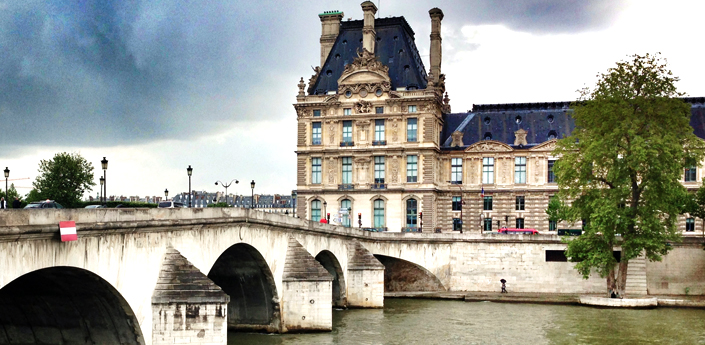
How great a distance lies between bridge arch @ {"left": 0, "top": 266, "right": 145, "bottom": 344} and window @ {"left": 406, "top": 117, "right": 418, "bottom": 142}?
2138 inches

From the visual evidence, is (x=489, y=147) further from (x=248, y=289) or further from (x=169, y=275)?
(x=169, y=275)

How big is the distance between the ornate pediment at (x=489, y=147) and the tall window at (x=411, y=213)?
7.25 m

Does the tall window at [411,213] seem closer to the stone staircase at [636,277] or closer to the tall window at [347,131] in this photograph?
the tall window at [347,131]

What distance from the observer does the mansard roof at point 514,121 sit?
83.4 m

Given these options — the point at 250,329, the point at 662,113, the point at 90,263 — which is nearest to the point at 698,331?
the point at 662,113

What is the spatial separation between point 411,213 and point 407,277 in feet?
46.1

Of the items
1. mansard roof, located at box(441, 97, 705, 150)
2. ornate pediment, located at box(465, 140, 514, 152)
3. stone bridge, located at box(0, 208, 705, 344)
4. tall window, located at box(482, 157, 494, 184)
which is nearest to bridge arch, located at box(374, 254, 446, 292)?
stone bridge, located at box(0, 208, 705, 344)

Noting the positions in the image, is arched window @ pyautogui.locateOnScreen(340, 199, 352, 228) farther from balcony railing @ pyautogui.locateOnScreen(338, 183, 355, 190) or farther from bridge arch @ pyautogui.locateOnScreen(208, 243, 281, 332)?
bridge arch @ pyautogui.locateOnScreen(208, 243, 281, 332)

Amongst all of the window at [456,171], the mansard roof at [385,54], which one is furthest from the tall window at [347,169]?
the window at [456,171]

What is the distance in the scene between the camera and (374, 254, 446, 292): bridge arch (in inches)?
2744

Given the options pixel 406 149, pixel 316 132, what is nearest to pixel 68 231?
pixel 406 149

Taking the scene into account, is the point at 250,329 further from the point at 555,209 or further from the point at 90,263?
the point at 555,209

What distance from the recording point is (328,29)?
301ft

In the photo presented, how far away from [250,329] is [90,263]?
61.5 ft
